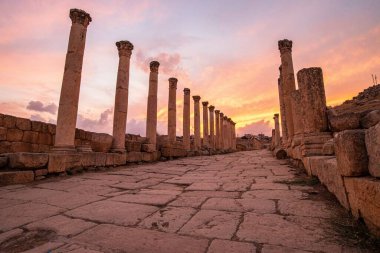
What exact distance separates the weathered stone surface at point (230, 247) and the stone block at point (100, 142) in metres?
9.75

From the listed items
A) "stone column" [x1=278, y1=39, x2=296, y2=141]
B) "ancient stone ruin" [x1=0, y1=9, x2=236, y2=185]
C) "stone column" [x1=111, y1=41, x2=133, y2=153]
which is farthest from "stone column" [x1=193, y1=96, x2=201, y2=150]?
"stone column" [x1=111, y1=41, x2=133, y2=153]

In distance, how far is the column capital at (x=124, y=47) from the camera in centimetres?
1199

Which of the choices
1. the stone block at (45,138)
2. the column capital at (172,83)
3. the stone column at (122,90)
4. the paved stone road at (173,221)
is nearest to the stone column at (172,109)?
the column capital at (172,83)

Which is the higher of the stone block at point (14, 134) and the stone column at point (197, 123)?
the stone column at point (197, 123)

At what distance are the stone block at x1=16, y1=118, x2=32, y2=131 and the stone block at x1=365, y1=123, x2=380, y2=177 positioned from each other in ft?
32.9

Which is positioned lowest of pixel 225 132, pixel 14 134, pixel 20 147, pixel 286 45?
pixel 20 147

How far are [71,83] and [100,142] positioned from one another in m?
3.39

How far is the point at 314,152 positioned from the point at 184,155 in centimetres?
1165

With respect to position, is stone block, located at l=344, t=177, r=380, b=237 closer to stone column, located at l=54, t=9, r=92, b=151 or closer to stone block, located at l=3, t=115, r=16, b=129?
stone column, located at l=54, t=9, r=92, b=151

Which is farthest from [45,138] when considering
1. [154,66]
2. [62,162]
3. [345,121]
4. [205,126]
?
[205,126]

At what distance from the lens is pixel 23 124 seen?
855 centimetres

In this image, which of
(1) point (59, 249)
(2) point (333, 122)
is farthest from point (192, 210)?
(2) point (333, 122)

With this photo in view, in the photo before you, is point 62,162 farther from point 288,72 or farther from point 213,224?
point 288,72

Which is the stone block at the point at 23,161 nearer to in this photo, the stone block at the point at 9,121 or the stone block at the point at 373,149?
the stone block at the point at 9,121
